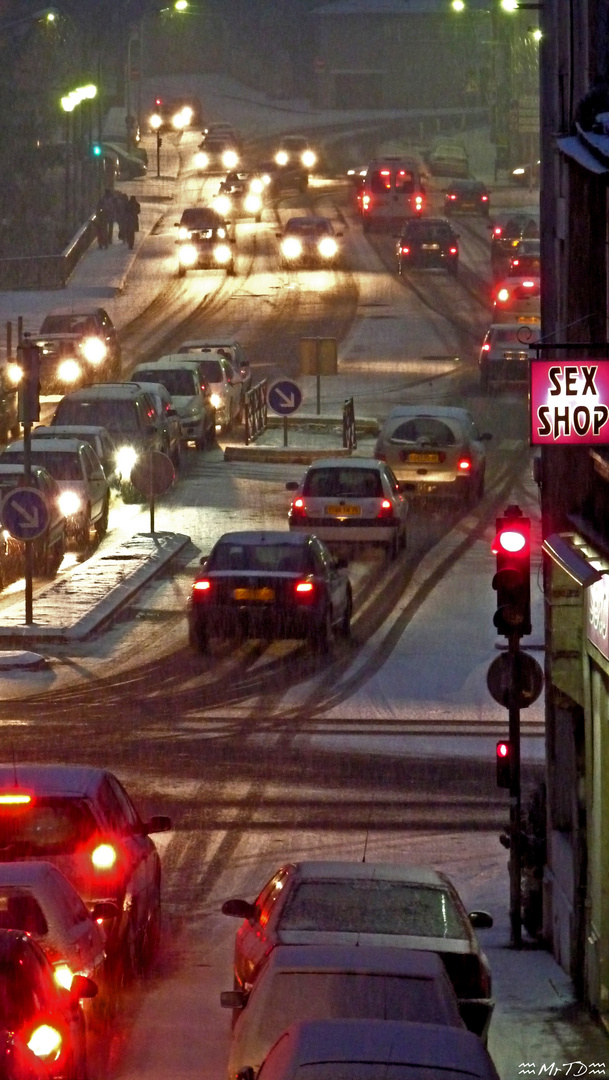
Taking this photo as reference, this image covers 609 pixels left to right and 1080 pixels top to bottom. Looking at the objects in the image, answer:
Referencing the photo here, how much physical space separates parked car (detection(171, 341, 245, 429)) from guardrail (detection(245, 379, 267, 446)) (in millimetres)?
521

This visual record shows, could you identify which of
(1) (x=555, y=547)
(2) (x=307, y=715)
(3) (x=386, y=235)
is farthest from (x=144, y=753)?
(3) (x=386, y=235)

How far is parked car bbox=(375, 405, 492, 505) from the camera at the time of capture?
34.0m

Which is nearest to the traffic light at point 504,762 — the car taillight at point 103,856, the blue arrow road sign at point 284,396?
the car taillight at point 103,856

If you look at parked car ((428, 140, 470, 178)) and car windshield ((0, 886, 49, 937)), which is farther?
parked car ((428, 140, 470, 178))

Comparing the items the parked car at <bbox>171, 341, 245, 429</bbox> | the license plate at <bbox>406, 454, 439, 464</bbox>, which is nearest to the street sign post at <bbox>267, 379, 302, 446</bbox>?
the license plate at <bbox>406, 454, 439, 464</bbox>

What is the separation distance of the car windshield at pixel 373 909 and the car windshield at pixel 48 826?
2.20 metres

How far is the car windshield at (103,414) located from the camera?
119 ft

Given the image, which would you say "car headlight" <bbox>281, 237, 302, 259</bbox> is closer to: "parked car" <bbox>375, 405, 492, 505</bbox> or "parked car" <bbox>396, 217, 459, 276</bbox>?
"parked car" <bbox>396, 217, 459, 276</bbox>

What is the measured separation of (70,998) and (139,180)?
3144 inches

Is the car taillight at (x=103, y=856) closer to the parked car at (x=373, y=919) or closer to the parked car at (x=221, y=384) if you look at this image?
the parked car at (x=373, y=919)

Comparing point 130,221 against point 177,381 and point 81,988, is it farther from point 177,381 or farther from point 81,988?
point 81,988

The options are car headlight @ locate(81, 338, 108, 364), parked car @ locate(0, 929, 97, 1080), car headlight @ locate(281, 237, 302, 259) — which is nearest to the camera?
parked car @ locate(0, 929, 97, 1080)

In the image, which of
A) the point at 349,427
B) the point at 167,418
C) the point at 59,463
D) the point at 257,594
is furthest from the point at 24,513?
the point at 349,427

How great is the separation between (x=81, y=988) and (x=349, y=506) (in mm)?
20343
